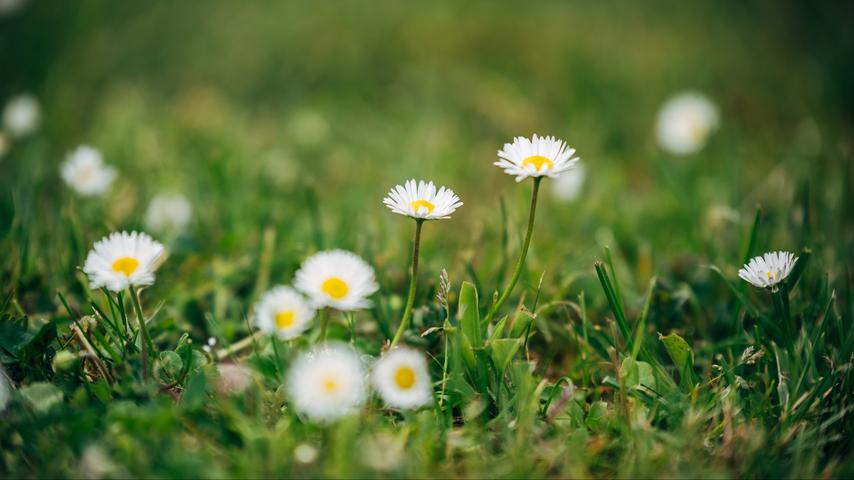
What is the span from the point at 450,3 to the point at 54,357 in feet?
9.07

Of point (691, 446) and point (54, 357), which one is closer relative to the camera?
point (691, 446)

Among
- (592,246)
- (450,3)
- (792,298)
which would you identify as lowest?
(792,298)

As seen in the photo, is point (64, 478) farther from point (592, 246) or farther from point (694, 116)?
point (694, 116)

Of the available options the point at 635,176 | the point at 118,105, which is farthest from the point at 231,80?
the point at 635,176

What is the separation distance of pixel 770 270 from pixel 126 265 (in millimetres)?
1178

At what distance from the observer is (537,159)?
1.23m

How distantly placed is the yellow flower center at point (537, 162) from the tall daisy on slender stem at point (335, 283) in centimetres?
35

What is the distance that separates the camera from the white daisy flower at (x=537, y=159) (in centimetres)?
118

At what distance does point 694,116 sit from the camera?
2.54 metres

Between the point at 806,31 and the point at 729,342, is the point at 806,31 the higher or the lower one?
the higher one

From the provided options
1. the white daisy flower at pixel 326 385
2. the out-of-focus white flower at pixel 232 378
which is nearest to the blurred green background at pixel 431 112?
the out-of-focus white flower at pixel 232 378

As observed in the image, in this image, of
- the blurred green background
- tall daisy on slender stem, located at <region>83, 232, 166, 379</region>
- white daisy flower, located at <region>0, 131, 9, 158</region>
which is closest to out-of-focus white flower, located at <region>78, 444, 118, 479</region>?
tall daisy on slender stem, located at <region>83, 232, 166, 379</region>

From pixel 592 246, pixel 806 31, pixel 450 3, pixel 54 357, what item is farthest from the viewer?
pixel 450 3

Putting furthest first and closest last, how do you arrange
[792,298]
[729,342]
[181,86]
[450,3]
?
1. [450,3]
2. [181,86]
3. [792,298]
4. [729,342]
